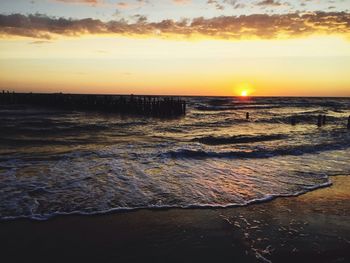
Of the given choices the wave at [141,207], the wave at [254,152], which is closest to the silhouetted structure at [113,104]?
the wave at [254,152]

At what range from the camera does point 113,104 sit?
47281mm

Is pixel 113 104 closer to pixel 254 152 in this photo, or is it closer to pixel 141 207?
pixel 254 152

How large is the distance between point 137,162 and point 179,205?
5.41 meters

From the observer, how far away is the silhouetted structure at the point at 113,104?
4384 cm

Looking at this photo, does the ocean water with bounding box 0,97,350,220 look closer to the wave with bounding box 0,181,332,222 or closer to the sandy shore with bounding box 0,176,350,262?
the wave with bounding box 0,181,332,222

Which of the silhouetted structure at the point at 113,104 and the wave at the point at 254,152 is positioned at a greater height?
the silhouetted structure at the point at 113,104

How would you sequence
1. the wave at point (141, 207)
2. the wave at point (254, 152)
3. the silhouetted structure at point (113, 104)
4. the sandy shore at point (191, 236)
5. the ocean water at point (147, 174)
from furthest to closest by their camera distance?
the silhouetted structure at point (113, 104), the wave at point (254, 152), the ocean water at point (147, 174), the wave at point (141, 207), the sandy shore at point (191, 236)

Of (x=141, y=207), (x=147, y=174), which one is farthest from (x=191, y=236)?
(x=147, y=174)

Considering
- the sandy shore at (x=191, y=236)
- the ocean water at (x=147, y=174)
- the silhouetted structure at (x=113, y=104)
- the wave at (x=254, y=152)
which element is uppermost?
the silhouetted structure at (x=113, y=104)

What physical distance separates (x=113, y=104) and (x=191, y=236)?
42.6 m

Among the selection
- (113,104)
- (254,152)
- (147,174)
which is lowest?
(254,152)

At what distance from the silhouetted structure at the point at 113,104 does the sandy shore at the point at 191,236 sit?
35692mm

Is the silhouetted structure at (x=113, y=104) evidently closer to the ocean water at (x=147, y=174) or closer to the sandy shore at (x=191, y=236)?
the ocean water at (x=147, y=174)

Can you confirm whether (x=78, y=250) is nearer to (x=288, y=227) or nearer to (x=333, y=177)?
(x=288, y=227)
